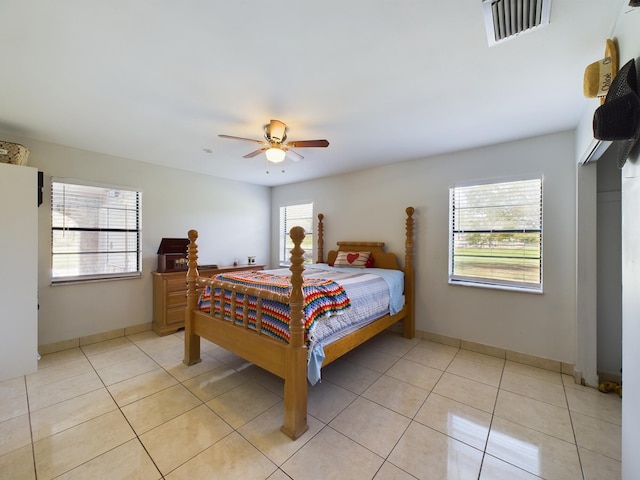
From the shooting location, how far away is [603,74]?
1.29 meters

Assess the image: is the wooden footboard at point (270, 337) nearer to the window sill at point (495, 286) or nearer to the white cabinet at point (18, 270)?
the window sill at point (495, 286)

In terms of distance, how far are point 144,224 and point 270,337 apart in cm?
288

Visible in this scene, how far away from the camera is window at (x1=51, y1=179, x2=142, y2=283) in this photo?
3.11m

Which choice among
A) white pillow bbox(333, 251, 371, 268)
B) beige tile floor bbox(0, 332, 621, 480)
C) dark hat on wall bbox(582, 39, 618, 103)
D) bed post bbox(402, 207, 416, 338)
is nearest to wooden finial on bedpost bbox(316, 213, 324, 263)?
white pillow bbox(333, 251, 371, 268)

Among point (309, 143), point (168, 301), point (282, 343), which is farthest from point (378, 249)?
point (168, 301)

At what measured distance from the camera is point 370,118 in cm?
238

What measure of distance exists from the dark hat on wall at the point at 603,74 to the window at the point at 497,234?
174 cm

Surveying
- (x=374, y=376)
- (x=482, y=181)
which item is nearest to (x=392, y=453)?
(x=374, y=376)

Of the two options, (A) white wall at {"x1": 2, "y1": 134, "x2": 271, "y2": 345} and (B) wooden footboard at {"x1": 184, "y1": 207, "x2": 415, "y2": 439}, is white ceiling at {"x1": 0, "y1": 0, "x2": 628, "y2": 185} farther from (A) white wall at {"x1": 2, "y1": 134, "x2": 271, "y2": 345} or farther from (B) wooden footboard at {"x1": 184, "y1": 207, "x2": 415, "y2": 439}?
(B) wooden footboard at {"x1": 184, "y1": 207, "x2": 415, "y2": 439}

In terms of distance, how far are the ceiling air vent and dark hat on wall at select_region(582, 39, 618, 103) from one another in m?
0.34

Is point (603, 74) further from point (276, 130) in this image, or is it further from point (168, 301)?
point (168, 301)

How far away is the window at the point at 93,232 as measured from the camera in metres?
3.11

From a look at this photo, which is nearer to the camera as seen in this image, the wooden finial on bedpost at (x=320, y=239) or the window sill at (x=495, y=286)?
the window sill at (x=495, y=286)

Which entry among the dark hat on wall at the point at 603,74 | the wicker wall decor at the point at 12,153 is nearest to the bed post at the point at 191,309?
the wicker wall decor at the point at 12,153
